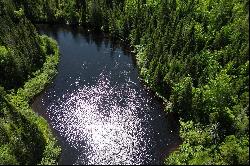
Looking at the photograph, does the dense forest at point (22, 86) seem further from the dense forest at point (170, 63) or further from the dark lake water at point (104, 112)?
the dark lake water at point (104, 112)

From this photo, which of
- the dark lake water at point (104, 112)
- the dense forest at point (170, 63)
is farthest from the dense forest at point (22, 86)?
the dark lake water at point (104, 112)

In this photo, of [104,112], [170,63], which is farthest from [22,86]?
[170,63]

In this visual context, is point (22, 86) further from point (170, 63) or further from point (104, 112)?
point (170, 63)

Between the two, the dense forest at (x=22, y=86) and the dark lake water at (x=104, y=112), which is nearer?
the dense forest at (x=22, y=86)

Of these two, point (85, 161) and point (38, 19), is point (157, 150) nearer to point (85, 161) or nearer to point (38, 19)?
point (85, 161)

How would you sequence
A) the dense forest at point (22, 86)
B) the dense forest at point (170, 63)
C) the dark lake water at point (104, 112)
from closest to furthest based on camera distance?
the dense forest at point (22, 86) < the dense forest at point (170, 63) < the dark lake water at point (104, 112)

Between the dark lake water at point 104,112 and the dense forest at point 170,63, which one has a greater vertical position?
the dense forest at point 170,63

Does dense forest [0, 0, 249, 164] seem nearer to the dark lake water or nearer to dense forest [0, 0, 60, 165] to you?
dense forest [0, 0, 60, 165]

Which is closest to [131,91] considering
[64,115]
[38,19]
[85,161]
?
[64,115]
